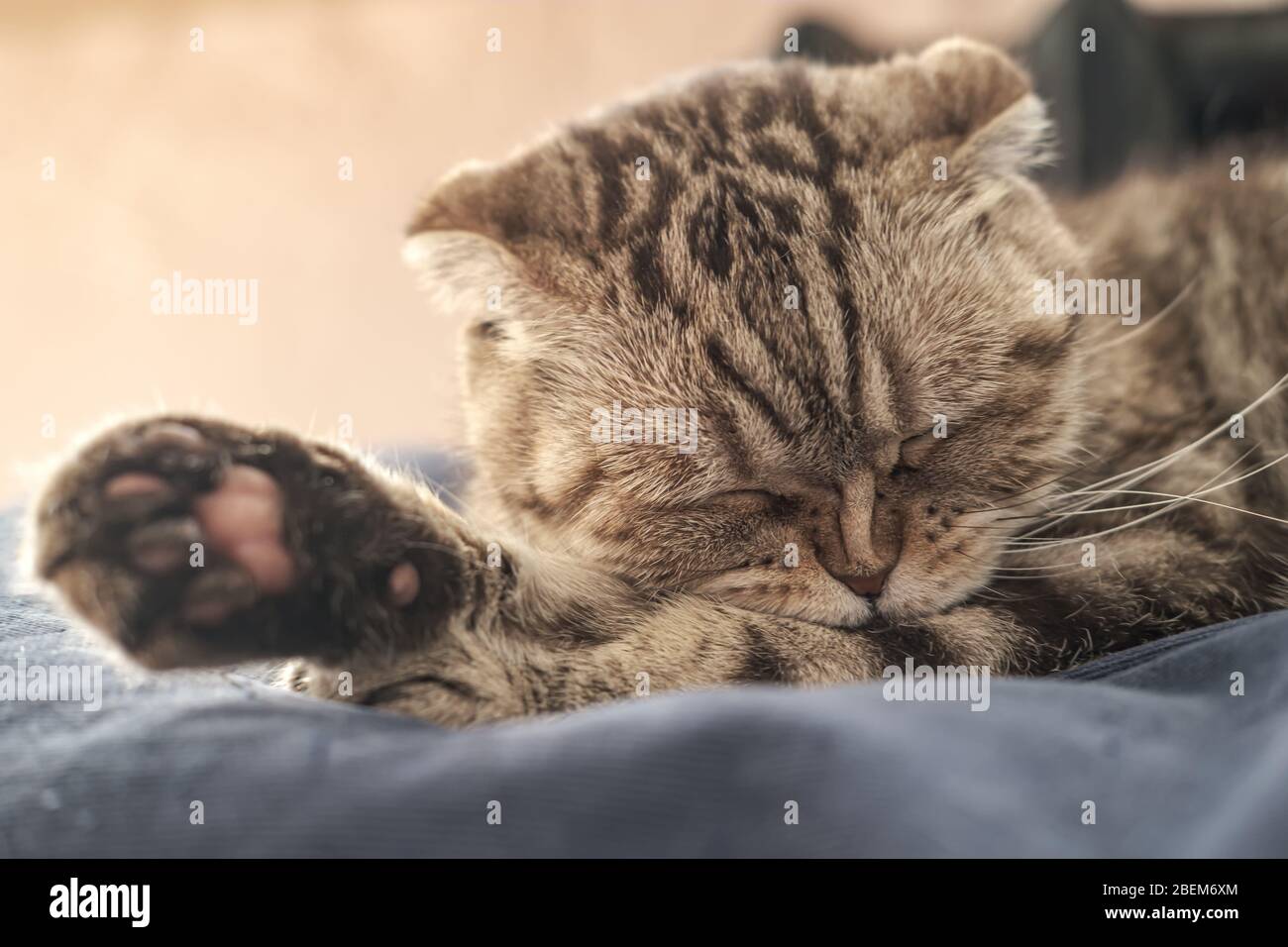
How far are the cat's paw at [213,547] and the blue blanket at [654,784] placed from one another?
82mm

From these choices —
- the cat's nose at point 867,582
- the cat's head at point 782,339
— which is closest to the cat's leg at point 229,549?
the cat's head at point 782,339

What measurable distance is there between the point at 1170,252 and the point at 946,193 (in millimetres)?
701

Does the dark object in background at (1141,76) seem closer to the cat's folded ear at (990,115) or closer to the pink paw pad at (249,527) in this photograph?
the cat's folded ear at (990,115)

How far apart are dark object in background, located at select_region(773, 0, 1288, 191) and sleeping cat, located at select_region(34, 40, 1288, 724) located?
4.33 feet

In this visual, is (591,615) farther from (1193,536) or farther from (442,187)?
(1193,536)

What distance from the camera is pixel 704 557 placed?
3.83 ft

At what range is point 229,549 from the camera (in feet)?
2.68

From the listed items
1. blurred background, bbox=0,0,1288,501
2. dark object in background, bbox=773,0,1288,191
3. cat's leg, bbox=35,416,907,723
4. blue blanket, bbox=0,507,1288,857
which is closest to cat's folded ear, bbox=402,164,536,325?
cat's leg, bbox=35,416,907,723

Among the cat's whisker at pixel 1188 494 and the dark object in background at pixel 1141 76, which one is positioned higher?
the dark object in background at pixel 1141 76

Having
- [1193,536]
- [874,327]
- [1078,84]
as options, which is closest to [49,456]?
[874,327]

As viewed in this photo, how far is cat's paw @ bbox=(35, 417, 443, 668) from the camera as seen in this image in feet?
2.63

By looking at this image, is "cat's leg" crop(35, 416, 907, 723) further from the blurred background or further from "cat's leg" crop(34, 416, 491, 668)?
the blurred background

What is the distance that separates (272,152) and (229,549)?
3.00 metres

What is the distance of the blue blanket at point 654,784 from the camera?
2.31ft
